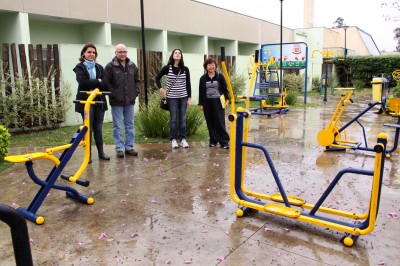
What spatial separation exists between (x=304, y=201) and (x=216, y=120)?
328 cm

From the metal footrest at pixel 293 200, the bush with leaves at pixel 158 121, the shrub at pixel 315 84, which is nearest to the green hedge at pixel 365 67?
the shrub at pixel 315 84

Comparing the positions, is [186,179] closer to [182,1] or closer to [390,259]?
[390,259]

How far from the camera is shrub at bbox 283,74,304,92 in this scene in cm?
1864

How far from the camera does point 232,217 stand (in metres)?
3.54

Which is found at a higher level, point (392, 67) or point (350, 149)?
point (392, 67)

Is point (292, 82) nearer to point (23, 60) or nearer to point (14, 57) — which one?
point (23, 60)

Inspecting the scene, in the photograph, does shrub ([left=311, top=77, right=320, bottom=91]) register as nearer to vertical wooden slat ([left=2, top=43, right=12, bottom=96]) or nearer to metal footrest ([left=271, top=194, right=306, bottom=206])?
vertical wooden slat ([left=2, top=43, right=12, bottom=96])

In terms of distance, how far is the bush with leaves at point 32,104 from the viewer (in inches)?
301

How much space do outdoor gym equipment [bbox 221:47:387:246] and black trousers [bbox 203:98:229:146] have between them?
2653mm

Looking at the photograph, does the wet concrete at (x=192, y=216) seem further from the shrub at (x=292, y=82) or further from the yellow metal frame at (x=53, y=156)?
the shrub at (x=292, y=82)

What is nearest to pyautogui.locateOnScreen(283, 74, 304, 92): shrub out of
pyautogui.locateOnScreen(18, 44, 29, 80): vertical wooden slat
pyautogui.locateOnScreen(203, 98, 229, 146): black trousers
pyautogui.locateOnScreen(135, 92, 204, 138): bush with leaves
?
pyautogui.locateOnScreen(135, 92, 204, 138): bush with leaves

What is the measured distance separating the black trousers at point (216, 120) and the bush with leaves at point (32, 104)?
150 inches

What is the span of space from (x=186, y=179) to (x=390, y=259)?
258cm

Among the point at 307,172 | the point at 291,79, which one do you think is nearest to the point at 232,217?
the point at 307,172
